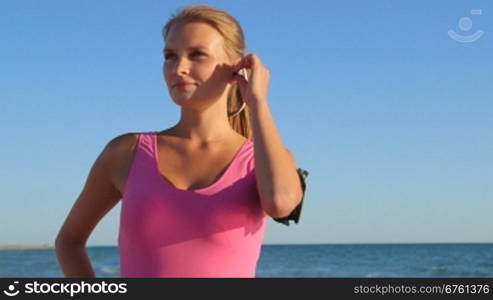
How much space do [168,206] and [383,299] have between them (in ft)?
3.86

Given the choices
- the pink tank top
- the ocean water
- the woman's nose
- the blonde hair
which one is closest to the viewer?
the pink tank top

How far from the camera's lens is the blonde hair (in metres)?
2.51

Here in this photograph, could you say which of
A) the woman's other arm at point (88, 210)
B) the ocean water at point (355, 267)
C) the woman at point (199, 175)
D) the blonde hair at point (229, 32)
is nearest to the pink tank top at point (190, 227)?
the woman at point (199, 175)

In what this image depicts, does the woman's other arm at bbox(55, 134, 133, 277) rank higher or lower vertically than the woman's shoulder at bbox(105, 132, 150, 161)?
lower

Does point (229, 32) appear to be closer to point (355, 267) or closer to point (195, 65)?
point (195, 65)

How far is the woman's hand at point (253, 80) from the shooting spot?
2420 mm

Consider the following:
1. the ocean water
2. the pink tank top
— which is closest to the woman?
the pink tank top

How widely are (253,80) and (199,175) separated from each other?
0.33 m

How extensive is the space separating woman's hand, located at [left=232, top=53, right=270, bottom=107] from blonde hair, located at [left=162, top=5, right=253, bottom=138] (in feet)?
0.22

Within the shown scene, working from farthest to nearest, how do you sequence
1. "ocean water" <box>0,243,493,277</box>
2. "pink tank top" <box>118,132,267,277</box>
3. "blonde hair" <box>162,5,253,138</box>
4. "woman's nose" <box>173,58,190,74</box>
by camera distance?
Result: "ocean water" <box>0,243,493,277</box> → "blonde hair" <box>162,5,253,138</box> → "woman's nose" <box>173,58,190,74</box> → "pink tank top" <box>118,132,267,277</box>

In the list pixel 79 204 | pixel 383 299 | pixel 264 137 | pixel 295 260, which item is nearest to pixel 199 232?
pixel 264 137

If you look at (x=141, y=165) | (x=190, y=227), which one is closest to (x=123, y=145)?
(x=141, y=165)

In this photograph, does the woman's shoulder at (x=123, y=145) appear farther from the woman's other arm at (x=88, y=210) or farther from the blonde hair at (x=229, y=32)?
the blonde hair at (x=229, y=32)

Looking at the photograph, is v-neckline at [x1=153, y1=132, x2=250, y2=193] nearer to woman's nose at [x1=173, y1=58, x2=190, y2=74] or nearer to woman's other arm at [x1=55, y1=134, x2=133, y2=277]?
woman's other arm at [x1=55, y1=134, x2=133, y2=277]
